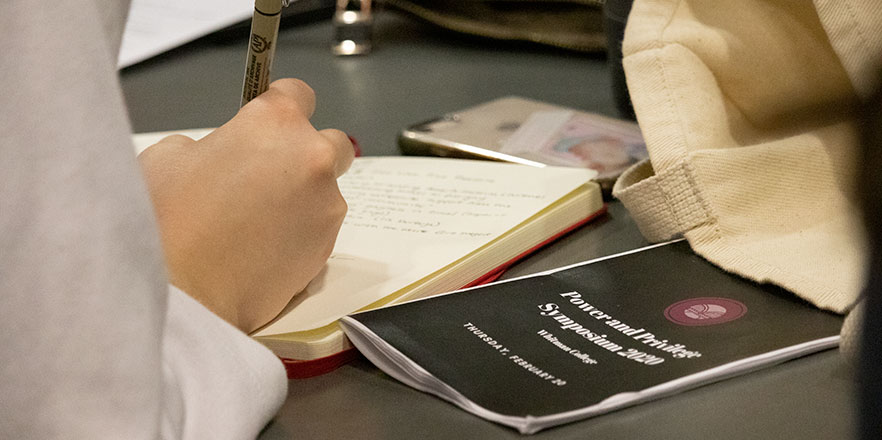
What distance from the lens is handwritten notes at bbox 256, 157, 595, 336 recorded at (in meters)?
0.45

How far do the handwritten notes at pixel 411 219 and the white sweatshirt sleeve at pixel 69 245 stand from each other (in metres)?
0.15

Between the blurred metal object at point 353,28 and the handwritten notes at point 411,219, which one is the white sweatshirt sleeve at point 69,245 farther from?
the blurred metal object at point 353,28

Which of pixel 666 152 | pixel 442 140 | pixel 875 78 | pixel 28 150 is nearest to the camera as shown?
pixel 875 78

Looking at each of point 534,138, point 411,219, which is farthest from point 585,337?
point 534,138

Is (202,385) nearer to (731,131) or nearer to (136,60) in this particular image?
(731,131)

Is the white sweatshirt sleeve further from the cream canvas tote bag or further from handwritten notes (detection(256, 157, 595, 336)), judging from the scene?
the cream canvas tote bag

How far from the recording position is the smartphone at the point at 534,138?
64 cm

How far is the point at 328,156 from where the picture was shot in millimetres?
446

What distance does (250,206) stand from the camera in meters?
0.41

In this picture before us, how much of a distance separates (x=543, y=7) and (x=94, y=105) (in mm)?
793

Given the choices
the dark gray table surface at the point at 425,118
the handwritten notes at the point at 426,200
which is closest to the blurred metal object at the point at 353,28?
the dark gray table surface at the point at 425,118

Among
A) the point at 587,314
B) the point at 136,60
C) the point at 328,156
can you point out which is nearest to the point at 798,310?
the point at 587,314

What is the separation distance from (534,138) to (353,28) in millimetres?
465

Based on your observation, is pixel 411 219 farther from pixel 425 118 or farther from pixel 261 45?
pixel 425 118
